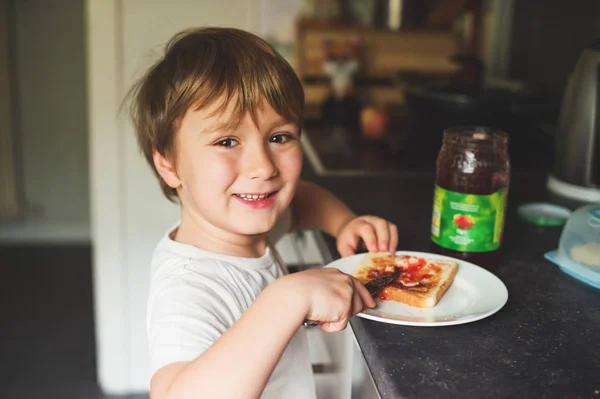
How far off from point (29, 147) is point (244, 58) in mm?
2822

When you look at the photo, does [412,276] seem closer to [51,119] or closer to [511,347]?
[511,347]

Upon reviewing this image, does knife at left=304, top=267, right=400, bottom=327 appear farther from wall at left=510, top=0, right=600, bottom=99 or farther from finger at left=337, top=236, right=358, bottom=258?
wall at left=510, top=0, right=600, bottom=99

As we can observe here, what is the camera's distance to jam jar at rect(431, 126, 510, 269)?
1009mm

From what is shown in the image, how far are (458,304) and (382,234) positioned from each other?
→ 220 millimetres

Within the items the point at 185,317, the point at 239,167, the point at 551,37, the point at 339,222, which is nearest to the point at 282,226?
the point at 339,222

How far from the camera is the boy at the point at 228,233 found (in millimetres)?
746

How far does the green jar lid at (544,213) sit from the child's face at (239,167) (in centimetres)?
53

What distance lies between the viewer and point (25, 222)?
11.6 feet

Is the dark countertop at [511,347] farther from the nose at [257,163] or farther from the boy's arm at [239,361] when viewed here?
the nose at [257,163]

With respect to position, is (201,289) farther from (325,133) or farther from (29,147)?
(29,147)

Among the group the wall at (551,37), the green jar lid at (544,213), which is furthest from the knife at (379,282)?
the wall at (551,37)

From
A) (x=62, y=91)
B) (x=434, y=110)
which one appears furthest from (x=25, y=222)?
(x=434, y=110)

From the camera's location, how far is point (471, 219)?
1.01m

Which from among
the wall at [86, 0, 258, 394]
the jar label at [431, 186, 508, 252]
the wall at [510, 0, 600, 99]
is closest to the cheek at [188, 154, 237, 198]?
the jar label at [431, 186, 508, 252]
